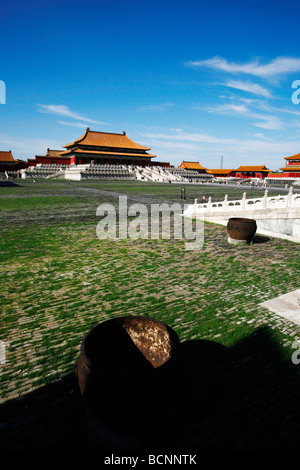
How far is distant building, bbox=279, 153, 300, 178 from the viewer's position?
61.4 m

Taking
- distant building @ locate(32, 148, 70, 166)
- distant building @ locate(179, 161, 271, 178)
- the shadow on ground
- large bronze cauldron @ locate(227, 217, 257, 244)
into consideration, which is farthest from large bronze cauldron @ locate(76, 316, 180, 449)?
distant building @ locate(179, 161, 271, 178)

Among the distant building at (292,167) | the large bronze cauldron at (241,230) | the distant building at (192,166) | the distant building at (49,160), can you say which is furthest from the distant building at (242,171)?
the large bronze cauldron at (241,230)

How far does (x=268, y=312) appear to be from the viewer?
4852 mm

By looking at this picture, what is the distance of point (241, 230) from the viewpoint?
9.34 metres

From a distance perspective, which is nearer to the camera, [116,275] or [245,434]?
[245,434]

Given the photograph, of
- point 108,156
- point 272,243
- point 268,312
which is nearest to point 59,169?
point 108,156

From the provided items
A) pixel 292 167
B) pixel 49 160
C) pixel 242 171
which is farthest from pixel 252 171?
pixel 49 160

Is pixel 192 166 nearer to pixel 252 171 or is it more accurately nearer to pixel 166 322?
pixel 252 171

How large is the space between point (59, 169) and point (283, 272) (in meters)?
60.7

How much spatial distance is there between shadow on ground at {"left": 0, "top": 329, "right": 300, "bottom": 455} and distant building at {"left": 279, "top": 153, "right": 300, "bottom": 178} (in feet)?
223

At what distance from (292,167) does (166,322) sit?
68.5 metres

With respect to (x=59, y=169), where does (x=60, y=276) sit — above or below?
below
